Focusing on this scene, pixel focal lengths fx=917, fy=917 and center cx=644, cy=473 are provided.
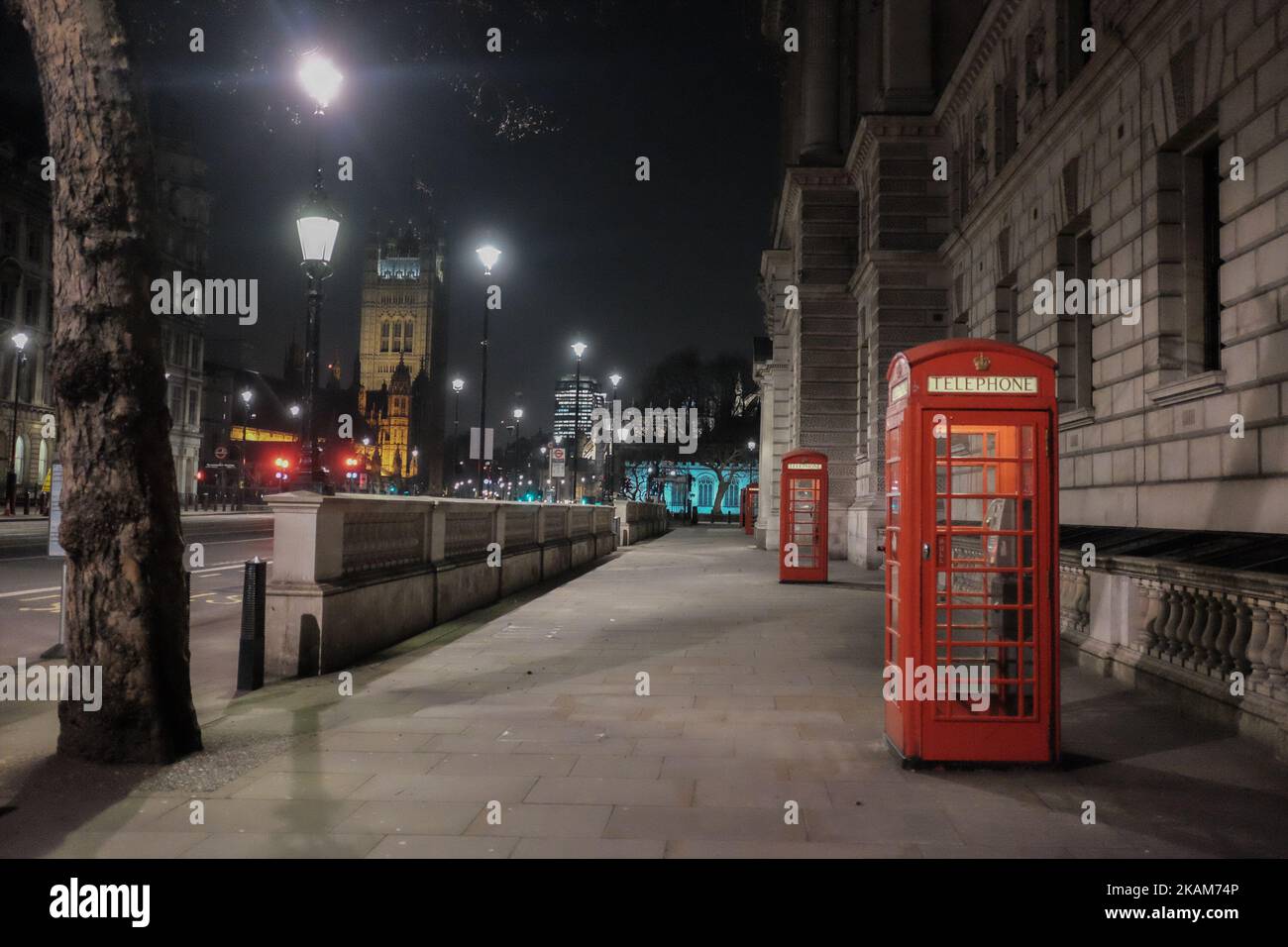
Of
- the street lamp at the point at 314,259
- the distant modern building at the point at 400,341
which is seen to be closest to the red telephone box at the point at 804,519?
the street lamp at the point at 314,259

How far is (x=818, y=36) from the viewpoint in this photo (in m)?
32.5

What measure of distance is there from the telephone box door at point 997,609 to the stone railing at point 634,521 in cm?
2450

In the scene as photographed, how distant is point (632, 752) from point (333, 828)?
7.26ft

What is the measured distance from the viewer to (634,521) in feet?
129

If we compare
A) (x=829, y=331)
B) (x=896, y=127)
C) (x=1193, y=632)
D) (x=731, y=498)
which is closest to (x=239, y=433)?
(x=731, y=498)

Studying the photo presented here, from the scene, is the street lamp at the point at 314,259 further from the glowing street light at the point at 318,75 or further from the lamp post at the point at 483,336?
the lamp post at the point at 483,336

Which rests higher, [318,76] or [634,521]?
[318,76]

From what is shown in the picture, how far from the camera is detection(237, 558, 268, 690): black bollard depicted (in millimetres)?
8344

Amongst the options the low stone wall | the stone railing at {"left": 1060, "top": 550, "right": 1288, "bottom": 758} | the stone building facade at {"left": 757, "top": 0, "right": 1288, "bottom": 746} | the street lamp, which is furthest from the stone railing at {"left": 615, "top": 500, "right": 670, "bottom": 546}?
the stone railing at {"left": 1060, "top": 550, "right": 1288, "bottom": 758}

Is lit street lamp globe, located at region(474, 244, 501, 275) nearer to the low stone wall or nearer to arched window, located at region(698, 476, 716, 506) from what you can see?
the low stone wall

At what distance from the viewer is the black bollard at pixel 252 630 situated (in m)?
8.34

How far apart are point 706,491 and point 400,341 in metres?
67.8

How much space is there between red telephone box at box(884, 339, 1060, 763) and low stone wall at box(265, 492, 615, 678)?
5636 millimetres

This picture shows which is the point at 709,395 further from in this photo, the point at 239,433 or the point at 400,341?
the point at 400,341
